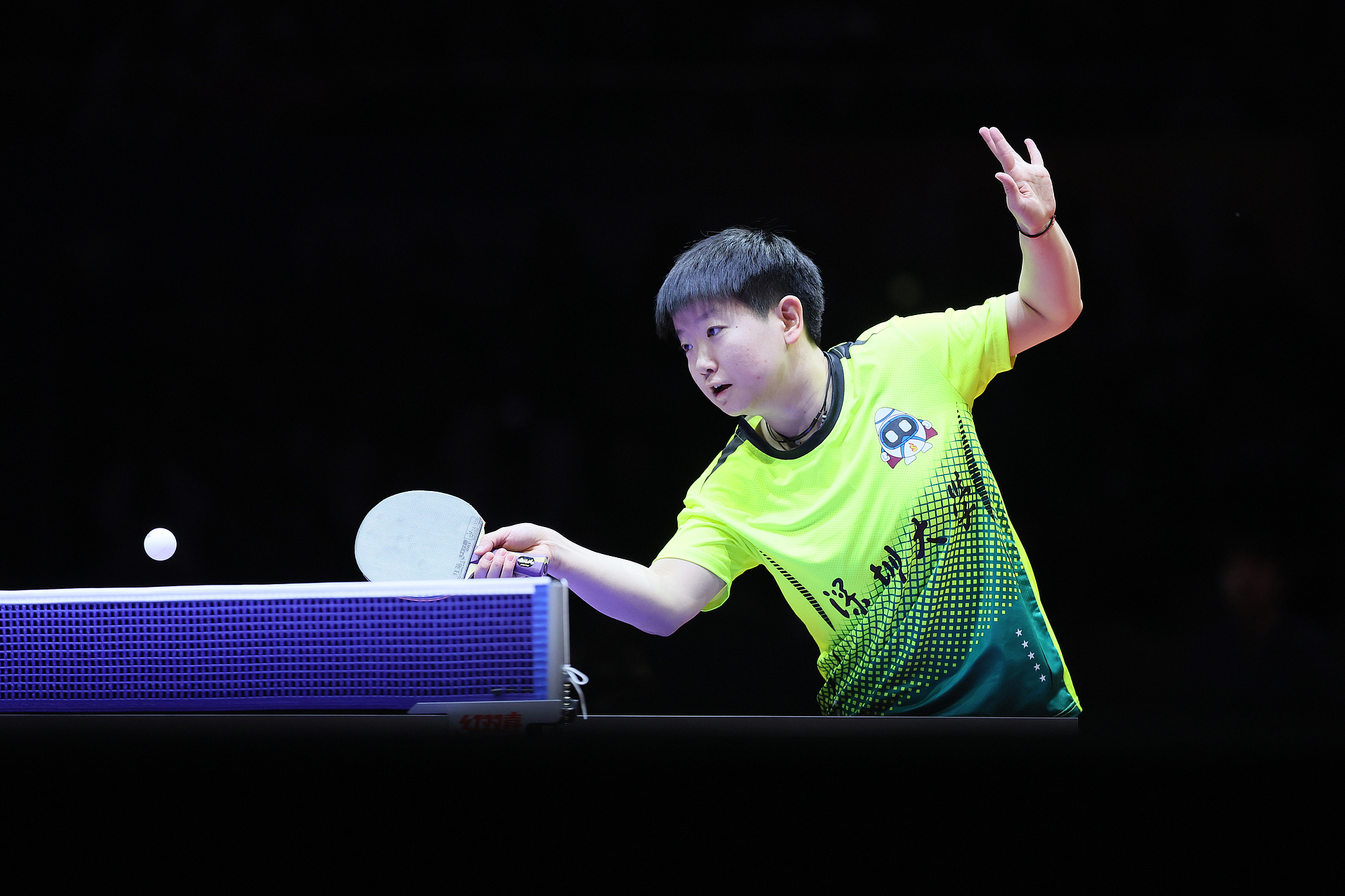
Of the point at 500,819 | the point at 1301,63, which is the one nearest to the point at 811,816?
the point at 500,819

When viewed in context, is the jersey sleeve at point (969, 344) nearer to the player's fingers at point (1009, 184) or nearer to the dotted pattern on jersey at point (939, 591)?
the dotted pattern on jersey at point (939, 591)

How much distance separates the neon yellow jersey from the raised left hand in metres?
0.20

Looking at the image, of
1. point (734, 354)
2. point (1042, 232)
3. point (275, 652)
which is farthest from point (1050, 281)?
point (275, 652)

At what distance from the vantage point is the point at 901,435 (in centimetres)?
228

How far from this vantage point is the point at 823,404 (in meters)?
2.39

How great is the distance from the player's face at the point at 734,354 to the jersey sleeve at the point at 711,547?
0.93 ft

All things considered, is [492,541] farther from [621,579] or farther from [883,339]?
[883,339]

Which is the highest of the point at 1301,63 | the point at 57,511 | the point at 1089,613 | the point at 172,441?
the point at 1301,63

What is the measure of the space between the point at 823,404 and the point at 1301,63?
3296 mm

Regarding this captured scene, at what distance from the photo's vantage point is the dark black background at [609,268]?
4.32 m

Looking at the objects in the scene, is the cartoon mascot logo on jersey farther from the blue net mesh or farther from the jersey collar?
the blue net mesh

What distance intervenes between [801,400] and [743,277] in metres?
0.31

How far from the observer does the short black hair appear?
2285 mm

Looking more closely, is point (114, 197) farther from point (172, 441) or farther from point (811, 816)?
point (811, 816)
